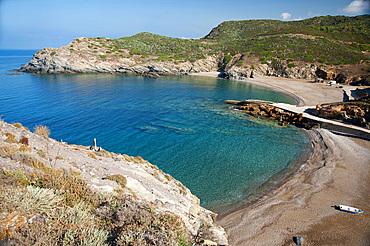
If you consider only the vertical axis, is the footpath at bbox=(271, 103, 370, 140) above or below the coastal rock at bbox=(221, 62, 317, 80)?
below

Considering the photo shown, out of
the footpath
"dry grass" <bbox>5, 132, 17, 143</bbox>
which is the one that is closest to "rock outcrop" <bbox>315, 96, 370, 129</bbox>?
the footpath

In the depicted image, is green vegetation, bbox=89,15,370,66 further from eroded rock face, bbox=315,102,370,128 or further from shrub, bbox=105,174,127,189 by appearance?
shrub, bbox=105,174,127,189

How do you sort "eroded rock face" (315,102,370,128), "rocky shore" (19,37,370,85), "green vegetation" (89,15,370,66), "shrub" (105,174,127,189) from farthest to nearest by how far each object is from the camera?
"green vegetation" (89,15,370,66)
"rocky shore" (19,37,370,85)
"eroded rock face" (315,102,370,128)
"shrub" (105,174,127,189)

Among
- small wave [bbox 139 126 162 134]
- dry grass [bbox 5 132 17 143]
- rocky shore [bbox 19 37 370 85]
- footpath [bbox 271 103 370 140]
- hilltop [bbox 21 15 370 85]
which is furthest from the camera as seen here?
rocky shore [bbox 19 37 370 85]

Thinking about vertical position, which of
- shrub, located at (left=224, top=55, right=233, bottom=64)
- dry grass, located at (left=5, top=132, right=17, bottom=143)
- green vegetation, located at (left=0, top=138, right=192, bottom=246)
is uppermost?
shrub, located at (left=224, top=55, right=233, bottom=64)

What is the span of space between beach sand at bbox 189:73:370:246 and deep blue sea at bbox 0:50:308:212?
1774 millimetres

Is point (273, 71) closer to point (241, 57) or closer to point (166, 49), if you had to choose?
point (241, 57)

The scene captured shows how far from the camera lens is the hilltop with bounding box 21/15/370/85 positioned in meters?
67.4

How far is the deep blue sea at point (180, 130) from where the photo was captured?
18.5 metres

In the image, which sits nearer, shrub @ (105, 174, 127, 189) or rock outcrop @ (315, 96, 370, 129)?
shrub @ (105, 174, 127, 189)

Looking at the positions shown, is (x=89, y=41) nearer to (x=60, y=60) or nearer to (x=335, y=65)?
(x=60, y=60)

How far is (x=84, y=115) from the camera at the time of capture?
108 ft

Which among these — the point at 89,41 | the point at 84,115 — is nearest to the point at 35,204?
the point at 84,115

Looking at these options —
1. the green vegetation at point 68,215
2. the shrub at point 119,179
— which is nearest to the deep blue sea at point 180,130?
the shrub at point 119,179
